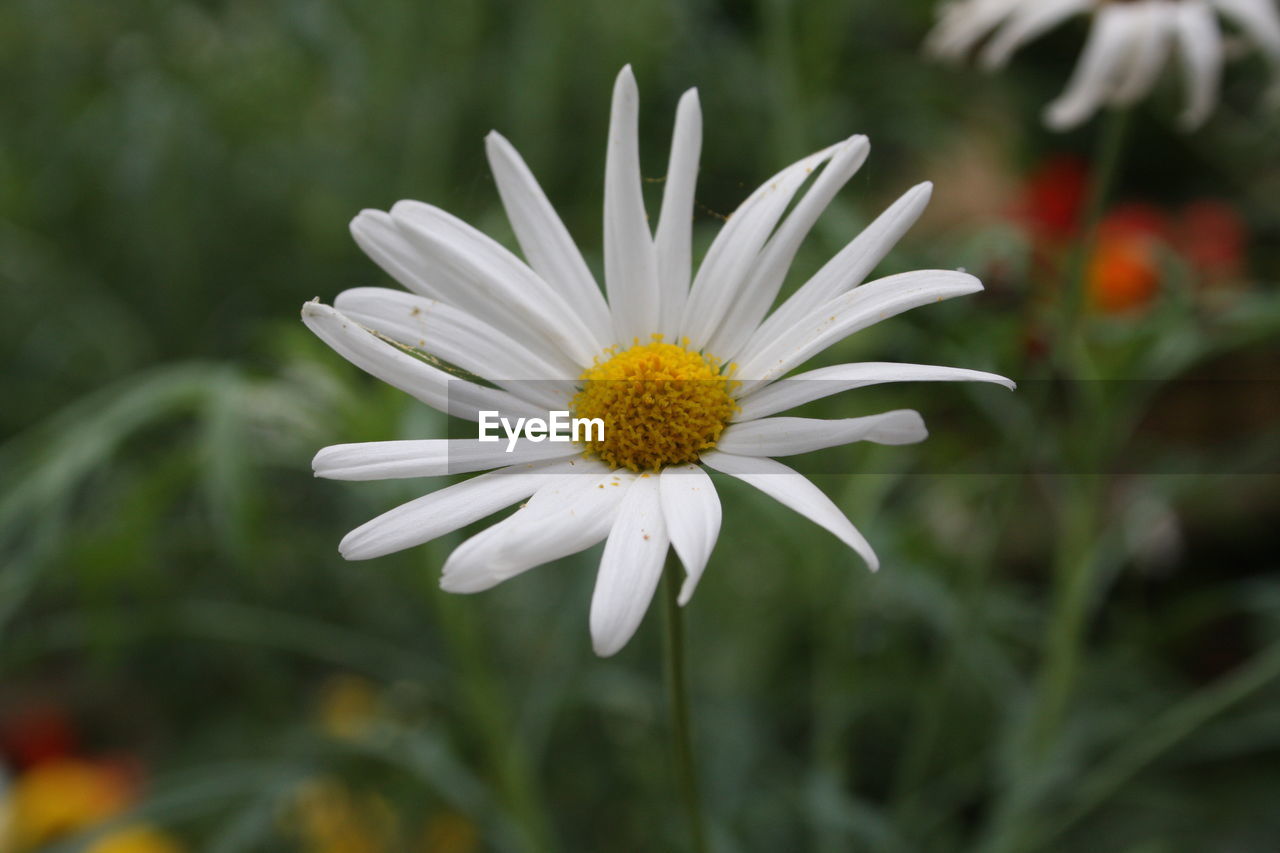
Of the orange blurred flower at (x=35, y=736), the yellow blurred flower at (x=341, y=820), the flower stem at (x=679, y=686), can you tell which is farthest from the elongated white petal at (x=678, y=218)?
the orange blurred flower at (x=35, y=736)

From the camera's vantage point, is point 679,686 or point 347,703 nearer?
point 679,686

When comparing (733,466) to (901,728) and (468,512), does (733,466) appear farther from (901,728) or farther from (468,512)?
(901,728)

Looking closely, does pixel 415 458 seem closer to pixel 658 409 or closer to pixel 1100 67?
pixel 658 409

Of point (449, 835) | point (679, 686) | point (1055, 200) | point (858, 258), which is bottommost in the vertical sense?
point (449, 835)

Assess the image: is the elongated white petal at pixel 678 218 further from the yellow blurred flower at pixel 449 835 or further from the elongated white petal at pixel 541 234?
the yellow blurred flower at pixel 449 835

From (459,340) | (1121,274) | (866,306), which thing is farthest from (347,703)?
(1121,274)

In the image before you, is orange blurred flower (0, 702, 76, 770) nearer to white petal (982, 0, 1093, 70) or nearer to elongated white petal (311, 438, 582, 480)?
elongated white petal (311, 438, 582, 480)

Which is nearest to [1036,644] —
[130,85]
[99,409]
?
[99,409]
